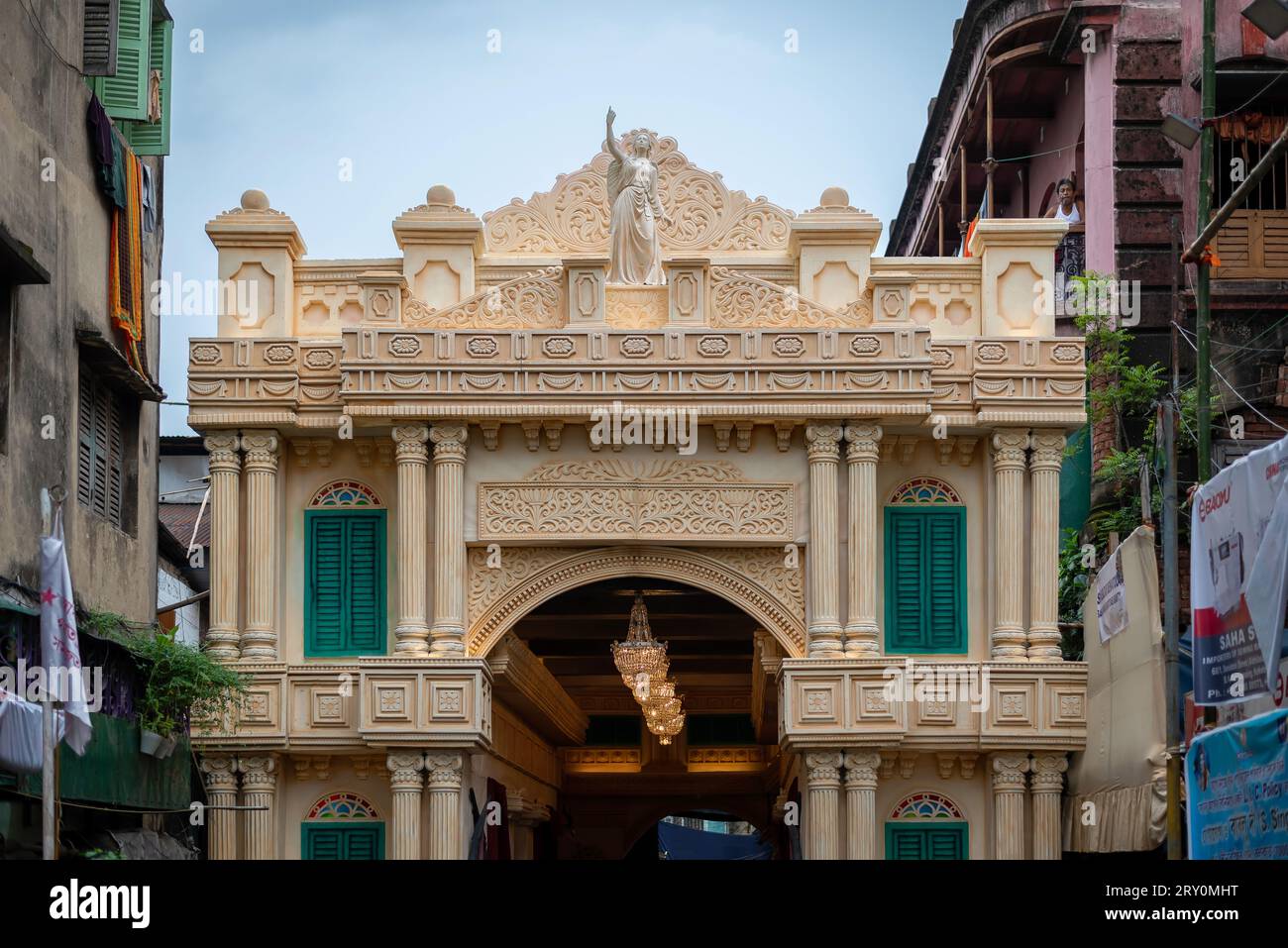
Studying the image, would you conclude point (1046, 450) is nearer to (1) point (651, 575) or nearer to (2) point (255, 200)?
(1) point (651, 575)

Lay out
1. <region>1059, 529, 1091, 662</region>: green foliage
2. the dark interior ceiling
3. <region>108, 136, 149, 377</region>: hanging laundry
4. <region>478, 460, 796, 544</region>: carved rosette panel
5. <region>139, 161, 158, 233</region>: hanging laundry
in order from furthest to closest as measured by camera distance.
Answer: the dark interior ceiling
<region>1059, 529, 1091, 662</region>: green foliage
<region>139, 161, 158, 233</region>: hanging laundry
<region>108, 136, 149, 377</region>: hanging laundry
<region>478, 460, 796, 544</region>: carved rosette panel

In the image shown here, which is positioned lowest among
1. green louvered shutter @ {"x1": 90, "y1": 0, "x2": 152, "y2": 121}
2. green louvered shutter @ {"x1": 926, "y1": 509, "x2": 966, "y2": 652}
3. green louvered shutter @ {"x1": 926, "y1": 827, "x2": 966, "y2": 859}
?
green louvered shutter @ {"x1": 926, "y1": 827, "x2": 966, "y2": 859}

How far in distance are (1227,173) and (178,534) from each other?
22.0 m

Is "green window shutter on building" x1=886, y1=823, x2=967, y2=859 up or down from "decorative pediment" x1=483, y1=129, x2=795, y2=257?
down

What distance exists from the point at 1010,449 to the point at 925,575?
1.85 m

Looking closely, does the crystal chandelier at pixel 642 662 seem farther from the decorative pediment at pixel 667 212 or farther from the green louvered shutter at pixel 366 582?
the decorative pediment at pixel 667 212

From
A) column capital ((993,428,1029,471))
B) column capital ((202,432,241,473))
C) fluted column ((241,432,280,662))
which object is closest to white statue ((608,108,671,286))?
column capital ((993,428,1029,471))

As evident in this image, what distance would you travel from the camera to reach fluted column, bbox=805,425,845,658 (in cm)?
2370

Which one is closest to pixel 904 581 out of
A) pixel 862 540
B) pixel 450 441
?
pixel 862 540

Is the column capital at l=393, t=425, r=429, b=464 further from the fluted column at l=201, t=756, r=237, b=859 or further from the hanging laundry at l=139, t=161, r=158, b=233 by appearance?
the hanging laundry at l=139, t=161, r=158, b=233

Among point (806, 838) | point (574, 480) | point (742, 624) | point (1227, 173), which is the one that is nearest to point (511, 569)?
point (574, 480)

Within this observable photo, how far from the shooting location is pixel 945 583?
2448 centimetres

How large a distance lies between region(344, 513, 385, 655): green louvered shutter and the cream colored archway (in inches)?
46.7

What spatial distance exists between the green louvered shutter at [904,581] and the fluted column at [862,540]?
1.35 ft
